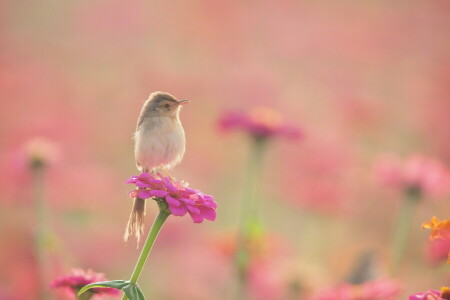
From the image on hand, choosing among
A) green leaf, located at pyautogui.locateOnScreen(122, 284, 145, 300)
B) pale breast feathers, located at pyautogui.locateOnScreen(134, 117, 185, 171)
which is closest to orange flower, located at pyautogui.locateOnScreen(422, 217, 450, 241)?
green leaf, located at pyautogui.locateOnScreen(122, 284, 145, 300)

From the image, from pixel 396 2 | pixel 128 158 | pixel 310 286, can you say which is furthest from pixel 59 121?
pixel 396 2

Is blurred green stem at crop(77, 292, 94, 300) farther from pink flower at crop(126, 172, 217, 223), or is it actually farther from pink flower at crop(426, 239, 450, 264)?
pink flower at crop(426, 239, 450, 264)

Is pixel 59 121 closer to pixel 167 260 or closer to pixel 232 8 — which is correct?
pixel 167 260

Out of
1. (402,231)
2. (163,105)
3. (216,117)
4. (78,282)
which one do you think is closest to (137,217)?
(78,282)

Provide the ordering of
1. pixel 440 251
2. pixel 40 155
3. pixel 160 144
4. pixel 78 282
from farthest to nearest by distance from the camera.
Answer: pixel 40 155
pixel 440 251
pixel 160 144
pixel 78 282

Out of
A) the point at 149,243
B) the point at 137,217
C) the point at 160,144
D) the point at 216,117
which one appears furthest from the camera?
the point at 216,117

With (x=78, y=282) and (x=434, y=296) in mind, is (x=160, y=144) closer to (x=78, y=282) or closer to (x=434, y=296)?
(x=78, y=282)

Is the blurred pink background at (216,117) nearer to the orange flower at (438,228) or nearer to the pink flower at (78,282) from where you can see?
the pink flower at (78,282)
